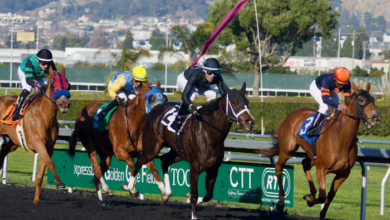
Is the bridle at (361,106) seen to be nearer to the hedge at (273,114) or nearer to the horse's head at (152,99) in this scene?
the horse's head at (152,99)

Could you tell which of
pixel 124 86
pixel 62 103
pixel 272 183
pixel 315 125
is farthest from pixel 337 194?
pixel 62 103

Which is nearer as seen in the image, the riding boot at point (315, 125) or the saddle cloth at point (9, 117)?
the riding boot at point (315, 125)

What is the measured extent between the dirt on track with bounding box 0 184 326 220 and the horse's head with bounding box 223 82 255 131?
4.63ft

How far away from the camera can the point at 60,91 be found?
5766 millimetres

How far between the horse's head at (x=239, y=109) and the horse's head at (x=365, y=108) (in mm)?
1288

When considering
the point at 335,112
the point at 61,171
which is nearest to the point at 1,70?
the point at 61,171

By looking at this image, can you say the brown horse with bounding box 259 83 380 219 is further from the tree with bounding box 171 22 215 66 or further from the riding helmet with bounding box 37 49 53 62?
the tree with bounding box 171 22 215 66

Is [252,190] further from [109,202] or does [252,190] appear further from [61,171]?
[61,171]

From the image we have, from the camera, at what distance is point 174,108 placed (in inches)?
235

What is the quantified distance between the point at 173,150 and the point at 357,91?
2.19m

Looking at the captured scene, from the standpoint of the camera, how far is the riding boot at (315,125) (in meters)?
5.79

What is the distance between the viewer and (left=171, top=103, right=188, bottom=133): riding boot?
5.58m

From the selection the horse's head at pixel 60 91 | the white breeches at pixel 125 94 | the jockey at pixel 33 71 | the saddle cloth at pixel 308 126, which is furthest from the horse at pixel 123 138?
the saddle cloth at pixel 308 126

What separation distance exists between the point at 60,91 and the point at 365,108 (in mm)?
3304
